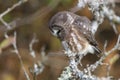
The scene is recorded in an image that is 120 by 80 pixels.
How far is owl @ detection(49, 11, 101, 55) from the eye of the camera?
4.80 meters

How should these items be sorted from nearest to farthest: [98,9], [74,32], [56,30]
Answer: [56,30] → [98,9] → [74,32]

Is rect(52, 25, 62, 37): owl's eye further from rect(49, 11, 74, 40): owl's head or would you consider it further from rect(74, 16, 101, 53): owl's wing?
rect(74, 16, 101, 53): owl's wing

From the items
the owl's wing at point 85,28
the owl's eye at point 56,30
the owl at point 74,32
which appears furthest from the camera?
the owl's wing at point 85,28

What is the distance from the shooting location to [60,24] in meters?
4.84

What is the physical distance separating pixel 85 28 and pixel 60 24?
22 cm

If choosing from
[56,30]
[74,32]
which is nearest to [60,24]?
[56,30]

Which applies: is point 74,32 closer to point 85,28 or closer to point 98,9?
point 85,28

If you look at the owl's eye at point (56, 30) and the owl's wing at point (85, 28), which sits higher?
the owl's wing at point (85, 28)

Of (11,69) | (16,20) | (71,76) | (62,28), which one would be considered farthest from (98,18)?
(11,69)

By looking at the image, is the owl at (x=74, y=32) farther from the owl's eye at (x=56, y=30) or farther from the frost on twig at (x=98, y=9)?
the frost on twig at (x=98, y=9)

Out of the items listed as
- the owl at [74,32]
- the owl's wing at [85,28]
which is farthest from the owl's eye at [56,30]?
the owl's wing at [85,28]

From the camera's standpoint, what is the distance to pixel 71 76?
170 inches

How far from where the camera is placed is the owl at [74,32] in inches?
189

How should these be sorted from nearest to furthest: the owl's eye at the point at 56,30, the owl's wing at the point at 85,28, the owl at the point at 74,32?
the owl's eye at the point at 56,30 < the owl at the point at 74,32 < the owl's wing at the point at 85,28
